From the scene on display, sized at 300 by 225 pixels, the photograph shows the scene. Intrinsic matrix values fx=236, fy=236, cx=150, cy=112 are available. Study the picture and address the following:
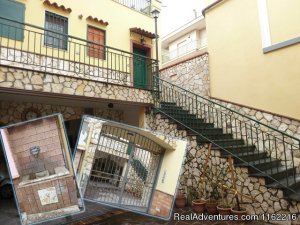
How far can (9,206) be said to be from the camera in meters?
6.80

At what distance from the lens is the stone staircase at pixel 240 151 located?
17.5 ft

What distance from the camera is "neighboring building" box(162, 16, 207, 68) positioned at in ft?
51.6

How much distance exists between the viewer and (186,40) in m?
17.0

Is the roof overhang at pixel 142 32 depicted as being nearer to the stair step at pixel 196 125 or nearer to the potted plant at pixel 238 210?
the stair step at pixel 196 125

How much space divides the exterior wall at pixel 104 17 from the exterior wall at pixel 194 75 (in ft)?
7.59

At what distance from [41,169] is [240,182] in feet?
14.8

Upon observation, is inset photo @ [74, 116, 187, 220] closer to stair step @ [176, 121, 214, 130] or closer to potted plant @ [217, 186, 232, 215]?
potted plant @ [217, 186, 232, 215]

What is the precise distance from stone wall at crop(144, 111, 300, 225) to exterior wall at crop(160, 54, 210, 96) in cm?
262

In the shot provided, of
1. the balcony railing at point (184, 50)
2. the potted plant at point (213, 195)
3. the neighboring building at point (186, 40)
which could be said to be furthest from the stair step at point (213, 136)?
the balcony railing at point (184, 50)

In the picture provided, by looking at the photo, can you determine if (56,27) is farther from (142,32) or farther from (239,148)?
(239,148)

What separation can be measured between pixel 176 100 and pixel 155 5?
5.84m

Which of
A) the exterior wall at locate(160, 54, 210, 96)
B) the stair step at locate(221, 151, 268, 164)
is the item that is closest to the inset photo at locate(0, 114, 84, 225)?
the stair step at locate(221, 151, 268, 164)

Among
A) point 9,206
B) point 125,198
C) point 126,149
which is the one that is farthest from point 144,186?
point 9,206

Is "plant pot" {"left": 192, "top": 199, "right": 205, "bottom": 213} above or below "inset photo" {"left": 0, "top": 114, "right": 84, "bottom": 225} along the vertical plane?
below
